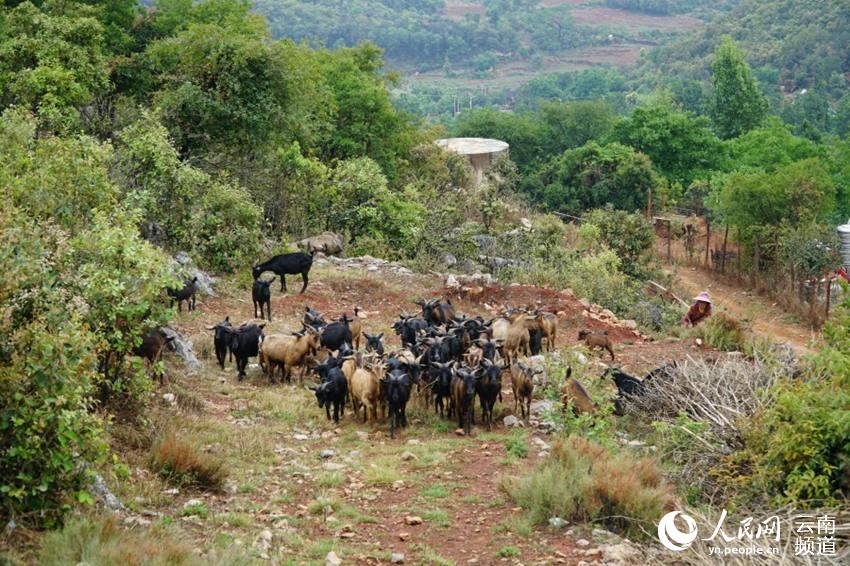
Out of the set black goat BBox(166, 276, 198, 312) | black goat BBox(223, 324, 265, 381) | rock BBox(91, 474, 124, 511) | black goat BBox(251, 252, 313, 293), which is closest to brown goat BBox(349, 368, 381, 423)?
black goat BBox(223, 324, 265, 381)

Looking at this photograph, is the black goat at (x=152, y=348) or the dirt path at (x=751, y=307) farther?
the dirt path at (x=751, y=307)

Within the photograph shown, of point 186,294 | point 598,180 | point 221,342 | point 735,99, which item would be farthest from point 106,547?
point 735,99

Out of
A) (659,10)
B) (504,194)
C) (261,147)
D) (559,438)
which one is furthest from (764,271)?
(659,10)

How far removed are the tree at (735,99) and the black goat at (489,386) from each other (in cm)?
4310

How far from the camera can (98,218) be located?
11016mm

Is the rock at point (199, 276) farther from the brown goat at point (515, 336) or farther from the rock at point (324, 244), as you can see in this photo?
the brown goat at point (515, 336)

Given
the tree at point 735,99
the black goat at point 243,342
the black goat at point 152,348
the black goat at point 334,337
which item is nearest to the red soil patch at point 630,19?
the tree at point 735,99

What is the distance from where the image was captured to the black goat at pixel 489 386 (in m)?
12.2

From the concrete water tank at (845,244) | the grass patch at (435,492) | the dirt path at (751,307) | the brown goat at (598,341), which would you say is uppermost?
the grass patch at (435,492)

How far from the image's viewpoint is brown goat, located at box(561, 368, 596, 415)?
40.6 ft

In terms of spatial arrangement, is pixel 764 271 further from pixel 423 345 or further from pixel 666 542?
pixel 666 542

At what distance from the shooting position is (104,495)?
29.1 feet

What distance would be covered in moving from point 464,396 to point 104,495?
15.0 feet

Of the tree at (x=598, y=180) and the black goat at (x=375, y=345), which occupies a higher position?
the black goat at (x=375, y=345)
